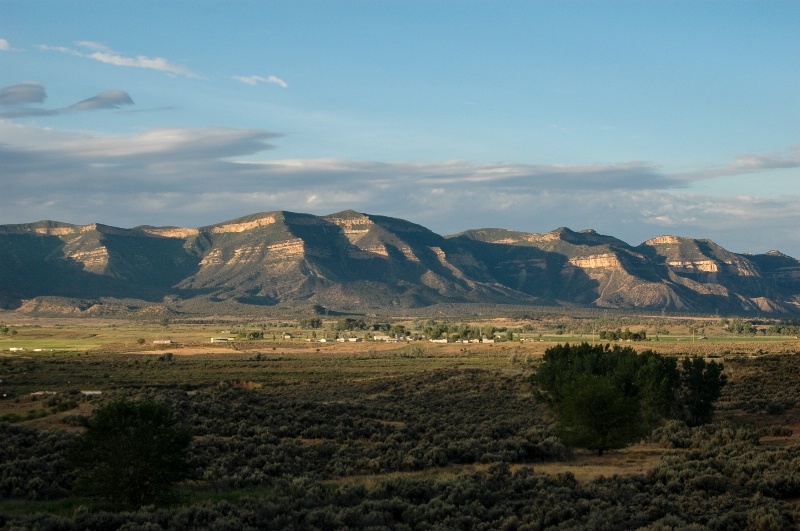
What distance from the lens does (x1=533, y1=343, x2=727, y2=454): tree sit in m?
33.4

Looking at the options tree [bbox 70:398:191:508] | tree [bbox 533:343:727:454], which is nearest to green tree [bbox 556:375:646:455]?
tree [bbox 533:343:727:454]

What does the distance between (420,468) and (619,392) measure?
11.9 meters

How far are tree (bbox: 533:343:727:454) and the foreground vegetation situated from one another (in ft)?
3.04

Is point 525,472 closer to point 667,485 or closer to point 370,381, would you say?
point 667,485

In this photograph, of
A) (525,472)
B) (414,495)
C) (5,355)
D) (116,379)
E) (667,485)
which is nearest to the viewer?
(414,495)

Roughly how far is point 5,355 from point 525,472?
278ft

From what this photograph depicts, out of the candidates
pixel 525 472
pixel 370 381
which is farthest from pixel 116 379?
pixel 525 472

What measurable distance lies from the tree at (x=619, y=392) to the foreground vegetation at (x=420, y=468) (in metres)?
0.93

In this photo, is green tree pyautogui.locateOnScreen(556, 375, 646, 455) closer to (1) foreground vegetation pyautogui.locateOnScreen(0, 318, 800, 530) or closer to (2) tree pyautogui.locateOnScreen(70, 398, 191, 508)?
(1) foreground vegetation pyautogui.locateOnScreen(0, 318, 800, 530)

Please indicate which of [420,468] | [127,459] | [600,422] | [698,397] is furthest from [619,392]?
[127,459]

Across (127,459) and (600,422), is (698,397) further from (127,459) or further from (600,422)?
(127,459)

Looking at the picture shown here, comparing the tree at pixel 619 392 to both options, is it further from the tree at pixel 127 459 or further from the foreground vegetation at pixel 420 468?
Answer: the tree at pixel 127 459

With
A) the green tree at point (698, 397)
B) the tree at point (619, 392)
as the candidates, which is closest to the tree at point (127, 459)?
the tree at point (619, 392)

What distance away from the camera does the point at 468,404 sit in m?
52.9
